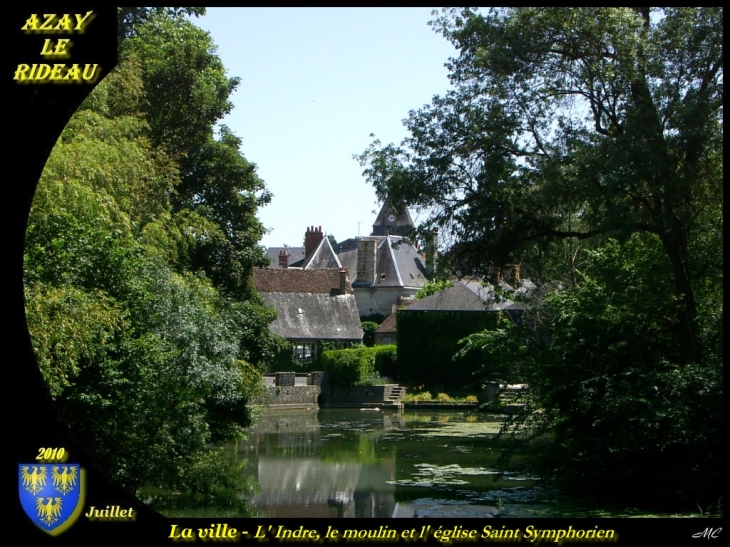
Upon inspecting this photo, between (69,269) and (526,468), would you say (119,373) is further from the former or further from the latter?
(526,468)

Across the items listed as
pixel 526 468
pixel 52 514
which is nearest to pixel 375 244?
pixel 526 468

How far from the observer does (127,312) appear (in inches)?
599

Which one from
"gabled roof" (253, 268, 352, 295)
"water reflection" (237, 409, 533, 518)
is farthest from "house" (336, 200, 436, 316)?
"water reflection" (237, 409, 533, 518)

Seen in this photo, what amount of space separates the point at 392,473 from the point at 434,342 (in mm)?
26325

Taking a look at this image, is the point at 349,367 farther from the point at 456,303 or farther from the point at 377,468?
the point at 377,468

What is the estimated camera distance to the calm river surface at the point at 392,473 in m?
17.5

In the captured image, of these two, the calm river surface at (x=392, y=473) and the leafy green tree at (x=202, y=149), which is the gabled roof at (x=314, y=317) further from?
the leafy green tree at (x=202, y=149)

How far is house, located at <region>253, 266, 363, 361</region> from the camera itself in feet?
174

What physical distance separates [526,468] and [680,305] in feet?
18.5

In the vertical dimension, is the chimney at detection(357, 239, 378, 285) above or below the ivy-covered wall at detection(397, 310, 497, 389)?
above

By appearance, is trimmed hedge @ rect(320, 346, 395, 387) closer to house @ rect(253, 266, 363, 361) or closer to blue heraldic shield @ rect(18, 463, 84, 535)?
house @ rect(253, 266, 363, 361)

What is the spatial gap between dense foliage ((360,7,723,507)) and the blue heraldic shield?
8789 millimetres

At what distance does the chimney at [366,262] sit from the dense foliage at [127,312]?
149 feet

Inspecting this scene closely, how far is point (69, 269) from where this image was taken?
14.8 meters
